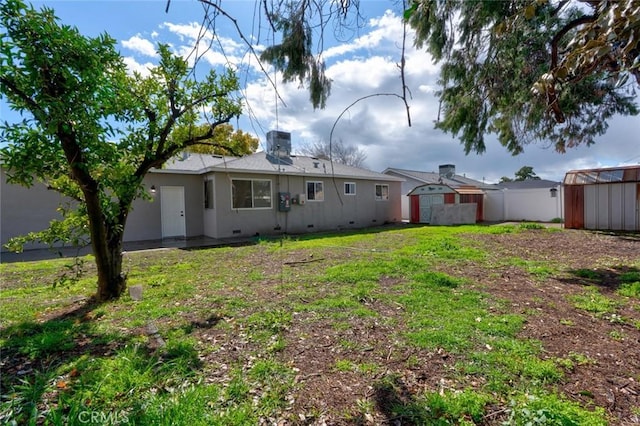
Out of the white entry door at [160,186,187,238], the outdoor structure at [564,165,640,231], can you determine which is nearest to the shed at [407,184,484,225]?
the outdoor structure at [564,165,640,231]

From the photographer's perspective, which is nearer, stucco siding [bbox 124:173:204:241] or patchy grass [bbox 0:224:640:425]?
patchy grass [bbox 0:224:640:425]

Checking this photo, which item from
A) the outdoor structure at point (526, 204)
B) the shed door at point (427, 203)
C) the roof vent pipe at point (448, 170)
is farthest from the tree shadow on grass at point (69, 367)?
the roof vent pipe at point (448, 170)

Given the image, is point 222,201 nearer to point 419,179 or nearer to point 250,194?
point 250,194

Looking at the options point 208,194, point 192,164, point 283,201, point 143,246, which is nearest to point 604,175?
point 283,201

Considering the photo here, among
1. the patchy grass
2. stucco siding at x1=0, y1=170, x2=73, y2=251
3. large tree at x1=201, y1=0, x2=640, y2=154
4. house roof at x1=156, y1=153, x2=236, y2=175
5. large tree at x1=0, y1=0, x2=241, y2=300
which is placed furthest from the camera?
house roof at x1=156, y1=153, x2=236, y2=175

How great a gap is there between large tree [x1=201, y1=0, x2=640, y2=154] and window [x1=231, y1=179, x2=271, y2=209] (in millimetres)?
7124

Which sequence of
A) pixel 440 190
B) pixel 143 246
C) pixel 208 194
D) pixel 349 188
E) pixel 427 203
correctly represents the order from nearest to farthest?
pixel 143 246 < pixel 208 194 < pixel 349 188 < pixel 440 190 < pixel 427 203

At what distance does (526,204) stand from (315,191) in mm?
12614

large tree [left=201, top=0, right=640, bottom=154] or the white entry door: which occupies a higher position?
large tree [left=201, top=0, right=640, bottom=154]

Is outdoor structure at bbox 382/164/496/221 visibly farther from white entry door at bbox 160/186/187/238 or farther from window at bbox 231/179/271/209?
white entry door at bbox 160/186/187/238

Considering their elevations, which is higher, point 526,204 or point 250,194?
point 250,194

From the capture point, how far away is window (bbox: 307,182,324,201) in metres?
14.0

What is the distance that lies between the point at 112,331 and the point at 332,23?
357 cm

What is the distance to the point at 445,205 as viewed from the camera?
16406 mm
